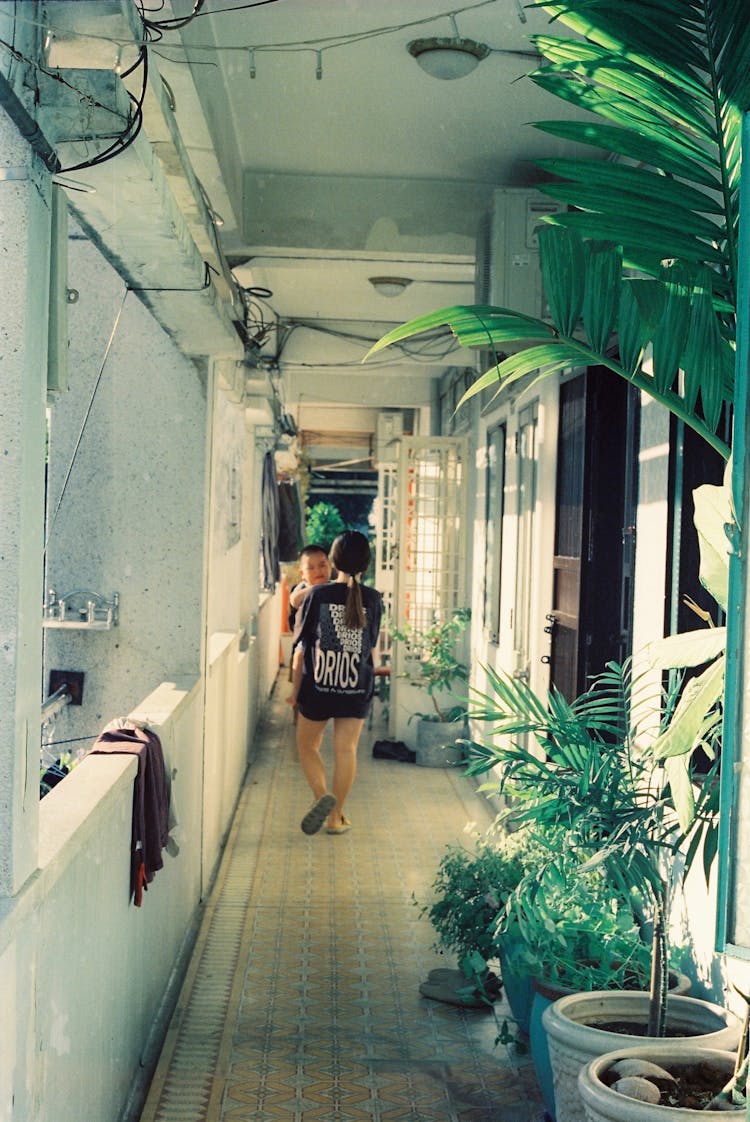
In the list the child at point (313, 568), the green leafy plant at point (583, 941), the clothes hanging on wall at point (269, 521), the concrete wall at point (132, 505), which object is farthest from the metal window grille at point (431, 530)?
the green leafy plant at point (583, 941)

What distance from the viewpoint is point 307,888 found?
16.4ft

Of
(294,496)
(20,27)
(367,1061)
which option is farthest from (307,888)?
(294,496)

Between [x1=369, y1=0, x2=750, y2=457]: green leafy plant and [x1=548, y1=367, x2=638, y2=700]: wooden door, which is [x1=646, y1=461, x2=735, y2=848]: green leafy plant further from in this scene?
[x1=548, y1=367, x2=638, y2=700]: wooden door

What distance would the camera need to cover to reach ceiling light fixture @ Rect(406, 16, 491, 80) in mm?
3477

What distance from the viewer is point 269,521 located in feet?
30.2

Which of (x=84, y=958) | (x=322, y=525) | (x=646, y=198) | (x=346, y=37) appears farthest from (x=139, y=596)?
(x=322, y=525)

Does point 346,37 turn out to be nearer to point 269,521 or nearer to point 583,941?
point 583,941

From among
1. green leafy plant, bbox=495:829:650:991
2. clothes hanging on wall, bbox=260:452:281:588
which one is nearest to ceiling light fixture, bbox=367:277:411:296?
clothes hanging on wall, bbox=260:452:281:588

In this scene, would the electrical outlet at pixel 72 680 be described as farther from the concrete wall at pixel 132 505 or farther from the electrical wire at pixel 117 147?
the electrical wire at pixel 117 147

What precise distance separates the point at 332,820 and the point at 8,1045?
424 centimetres

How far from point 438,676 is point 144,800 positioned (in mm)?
5060

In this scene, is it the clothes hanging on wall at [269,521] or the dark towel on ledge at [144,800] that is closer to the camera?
A: the dark towel on ledge at [144,800]

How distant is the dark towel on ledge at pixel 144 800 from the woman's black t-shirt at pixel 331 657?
2335 mm

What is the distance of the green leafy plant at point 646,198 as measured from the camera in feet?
6.01
